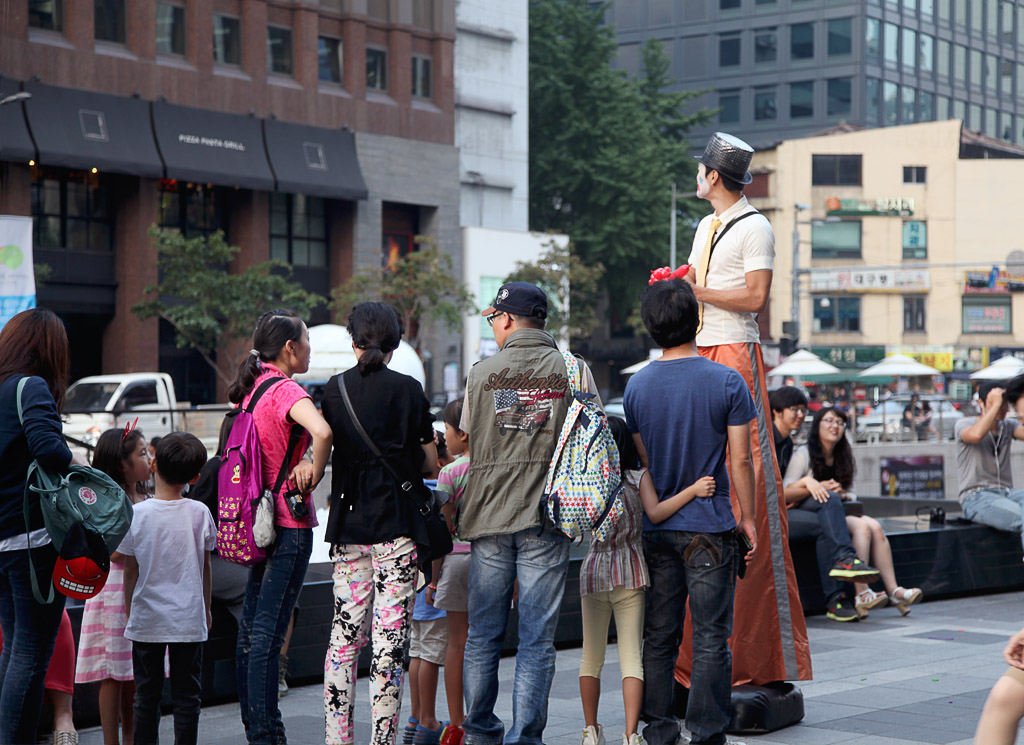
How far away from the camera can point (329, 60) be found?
42.2 metres

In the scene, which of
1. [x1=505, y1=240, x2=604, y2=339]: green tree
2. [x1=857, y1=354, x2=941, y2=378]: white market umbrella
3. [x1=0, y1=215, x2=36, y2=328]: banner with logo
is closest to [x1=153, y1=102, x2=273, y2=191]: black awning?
[x1=505, y1=240, x2=604, y2=339]: green tree

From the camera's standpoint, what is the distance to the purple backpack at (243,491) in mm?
5316

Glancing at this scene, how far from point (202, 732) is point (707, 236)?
11.5 ft

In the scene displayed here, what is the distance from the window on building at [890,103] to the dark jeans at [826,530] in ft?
223

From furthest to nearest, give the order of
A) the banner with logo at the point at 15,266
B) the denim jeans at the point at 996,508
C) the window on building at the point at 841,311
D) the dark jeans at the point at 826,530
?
the window on building at the point at 841,311 → the banner with logo at the point at 15,266 → the denim jeans at the point at 996,508 → the dark jeans at the point at 826,530

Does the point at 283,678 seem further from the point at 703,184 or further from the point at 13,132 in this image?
the point at 13,132

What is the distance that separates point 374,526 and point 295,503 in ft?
1.35

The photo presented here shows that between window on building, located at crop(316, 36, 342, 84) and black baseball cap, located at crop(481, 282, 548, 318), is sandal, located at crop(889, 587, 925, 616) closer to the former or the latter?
black baseball cap, located at crop(481, 282, 548, 318)

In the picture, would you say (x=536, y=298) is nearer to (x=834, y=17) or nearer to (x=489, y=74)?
(x=489, y=74)

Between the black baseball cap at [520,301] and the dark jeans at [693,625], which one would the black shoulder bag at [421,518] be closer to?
the black baseball cap at [520,301]

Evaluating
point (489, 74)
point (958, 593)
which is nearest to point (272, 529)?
point (958, 593)

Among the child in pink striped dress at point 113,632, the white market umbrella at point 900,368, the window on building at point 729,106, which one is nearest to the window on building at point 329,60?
the white market umbrella at point 900,368

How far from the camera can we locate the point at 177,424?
17.4 meters

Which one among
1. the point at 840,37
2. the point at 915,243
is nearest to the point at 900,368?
the point at 915,243
